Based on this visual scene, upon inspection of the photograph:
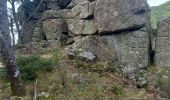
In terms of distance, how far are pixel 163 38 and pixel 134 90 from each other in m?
4.44

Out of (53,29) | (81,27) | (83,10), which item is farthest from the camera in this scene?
(53,29)

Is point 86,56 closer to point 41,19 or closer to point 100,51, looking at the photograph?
point 100,51

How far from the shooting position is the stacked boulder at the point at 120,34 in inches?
653

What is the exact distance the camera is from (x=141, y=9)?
17156mm

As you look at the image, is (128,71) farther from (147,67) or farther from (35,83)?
(35,83)

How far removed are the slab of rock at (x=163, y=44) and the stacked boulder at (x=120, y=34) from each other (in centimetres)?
57

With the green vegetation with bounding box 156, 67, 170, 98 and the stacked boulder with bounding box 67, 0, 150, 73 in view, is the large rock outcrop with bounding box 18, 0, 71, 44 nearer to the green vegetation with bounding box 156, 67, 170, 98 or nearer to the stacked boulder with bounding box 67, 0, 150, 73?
the stacked boulder with bounding box 67, 0, 150, 73

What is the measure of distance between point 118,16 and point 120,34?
0.92 meters

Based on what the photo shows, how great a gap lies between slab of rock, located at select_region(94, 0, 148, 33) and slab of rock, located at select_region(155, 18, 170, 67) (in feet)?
3.48

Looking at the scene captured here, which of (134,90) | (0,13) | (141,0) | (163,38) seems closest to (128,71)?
(134,90)

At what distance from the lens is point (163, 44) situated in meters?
17.0

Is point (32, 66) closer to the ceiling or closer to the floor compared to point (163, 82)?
closer to the ceiling

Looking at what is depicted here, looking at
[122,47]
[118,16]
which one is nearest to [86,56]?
[122,47]

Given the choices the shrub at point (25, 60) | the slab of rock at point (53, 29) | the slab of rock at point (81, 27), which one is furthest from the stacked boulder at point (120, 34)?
the slab of rock at point (53, 29)
